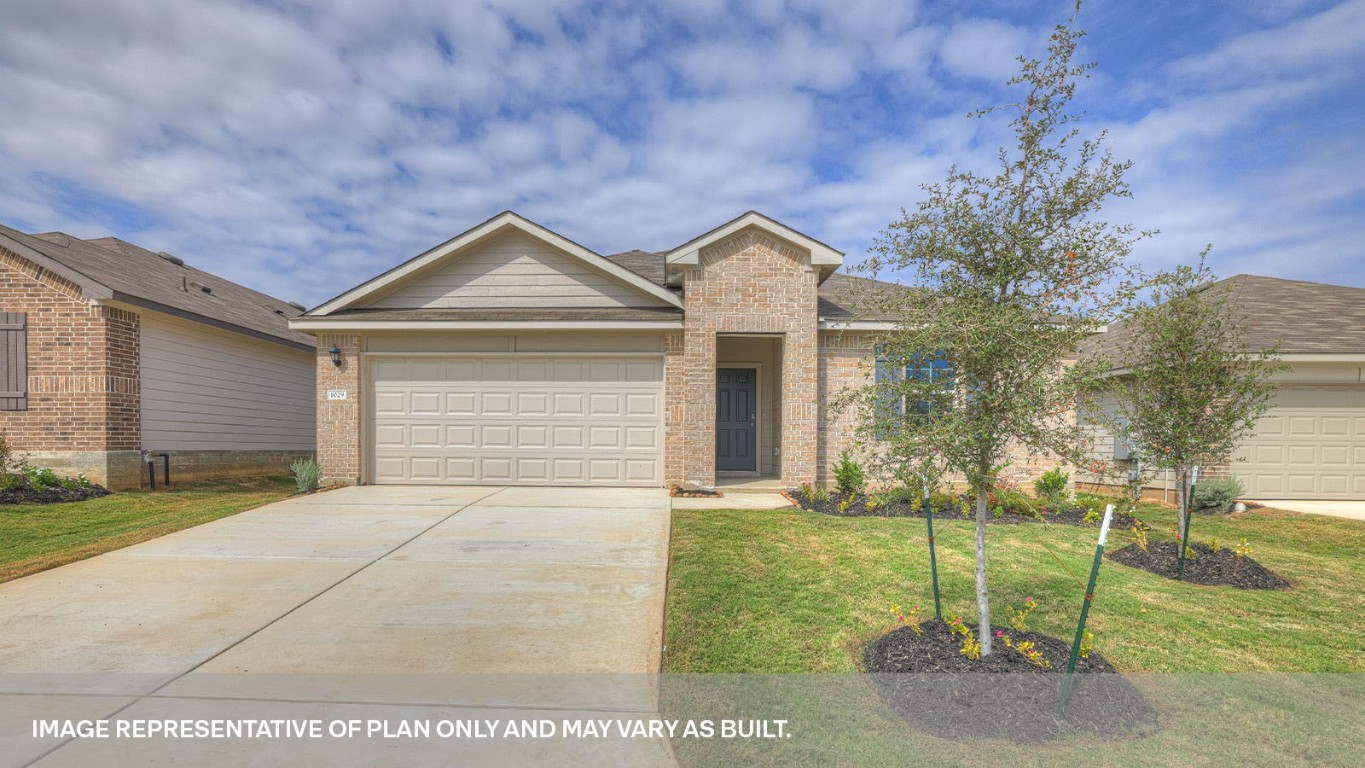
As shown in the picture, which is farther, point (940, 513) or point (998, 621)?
point (940, 513)

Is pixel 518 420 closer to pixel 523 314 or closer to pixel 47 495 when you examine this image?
pixel 523 314

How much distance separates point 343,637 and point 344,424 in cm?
757

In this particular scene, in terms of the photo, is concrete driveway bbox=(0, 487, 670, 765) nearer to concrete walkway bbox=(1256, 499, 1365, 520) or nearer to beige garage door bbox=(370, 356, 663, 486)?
beige garage door bbox=(370, 356, 663, 486)

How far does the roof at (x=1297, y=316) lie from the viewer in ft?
35.3

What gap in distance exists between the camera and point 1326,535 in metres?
8.36

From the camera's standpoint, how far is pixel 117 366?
423 inches

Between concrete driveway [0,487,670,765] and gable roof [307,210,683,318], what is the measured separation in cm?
482

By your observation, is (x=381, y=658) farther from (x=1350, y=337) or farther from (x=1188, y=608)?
(x=1350, y=337)

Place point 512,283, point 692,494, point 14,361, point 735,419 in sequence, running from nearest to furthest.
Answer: point 692,494
point 14,361
point 512,283
point 735,419

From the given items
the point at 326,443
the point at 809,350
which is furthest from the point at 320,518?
the point at 809,350

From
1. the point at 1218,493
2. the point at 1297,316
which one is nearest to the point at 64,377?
the point at 1218,493

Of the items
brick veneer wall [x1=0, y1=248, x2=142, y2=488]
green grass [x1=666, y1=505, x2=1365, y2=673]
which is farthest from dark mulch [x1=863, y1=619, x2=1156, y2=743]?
brick veneer wall [x1=0, y1=248, x2=142, y2=488]

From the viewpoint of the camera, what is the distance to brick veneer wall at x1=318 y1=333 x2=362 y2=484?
10914 millimetres

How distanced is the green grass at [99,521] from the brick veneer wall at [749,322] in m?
6.70
